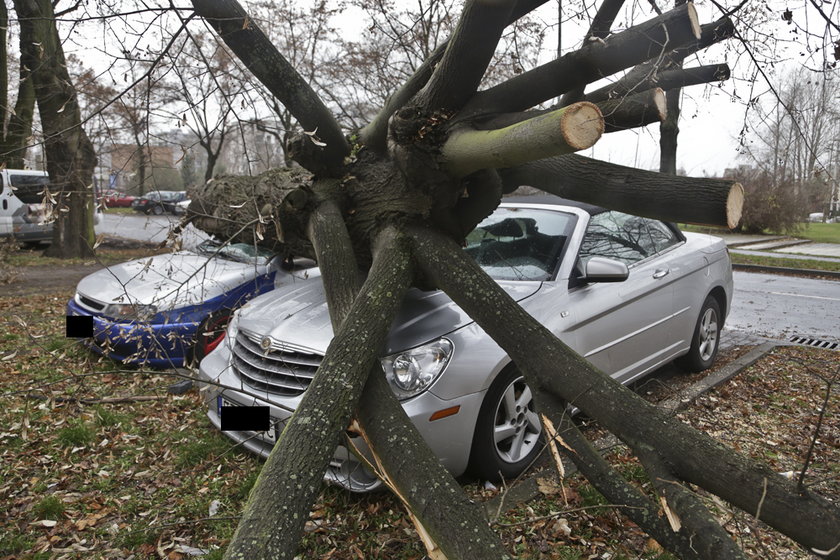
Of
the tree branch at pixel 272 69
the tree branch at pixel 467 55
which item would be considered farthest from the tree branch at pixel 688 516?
the tree branch at pixel 272 69

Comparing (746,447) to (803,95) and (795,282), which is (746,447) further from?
(795,282)

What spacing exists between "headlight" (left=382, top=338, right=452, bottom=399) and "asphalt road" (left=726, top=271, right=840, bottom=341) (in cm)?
617

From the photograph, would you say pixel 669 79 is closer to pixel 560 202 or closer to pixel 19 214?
pixel 560 202

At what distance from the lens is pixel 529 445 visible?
3.81 meters

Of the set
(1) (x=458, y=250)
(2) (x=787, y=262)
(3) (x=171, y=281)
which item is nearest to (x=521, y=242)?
(1) (x=458, y=250)

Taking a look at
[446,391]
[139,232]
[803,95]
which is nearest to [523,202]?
[803,95]

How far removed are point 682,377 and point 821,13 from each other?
11.8 ft

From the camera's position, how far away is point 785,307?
988 centimetres

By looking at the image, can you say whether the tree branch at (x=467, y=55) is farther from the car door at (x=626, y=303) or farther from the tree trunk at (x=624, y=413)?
the car door at (x=626, y=303)

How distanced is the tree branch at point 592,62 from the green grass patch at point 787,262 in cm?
1307

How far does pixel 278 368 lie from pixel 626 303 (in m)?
2.68

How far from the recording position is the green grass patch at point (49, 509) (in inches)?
130

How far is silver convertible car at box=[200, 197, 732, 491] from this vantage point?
3.36 metres

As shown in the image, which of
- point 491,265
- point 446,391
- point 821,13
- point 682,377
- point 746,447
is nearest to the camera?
point 821,13
